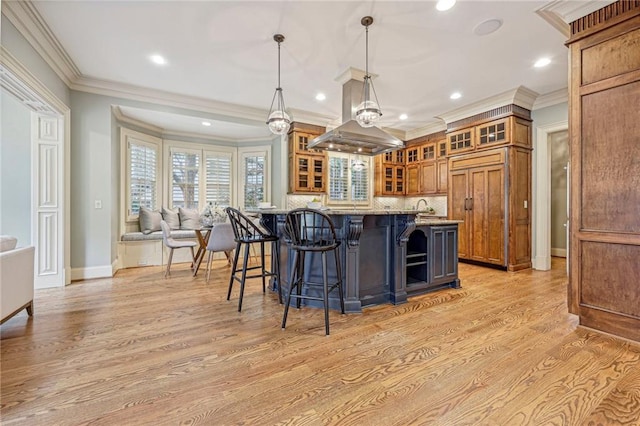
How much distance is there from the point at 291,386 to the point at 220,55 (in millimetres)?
3501

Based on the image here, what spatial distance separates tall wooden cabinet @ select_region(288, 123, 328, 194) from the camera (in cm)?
545

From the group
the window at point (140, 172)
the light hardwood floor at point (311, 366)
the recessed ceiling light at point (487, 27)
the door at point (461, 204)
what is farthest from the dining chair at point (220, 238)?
the door at point (461, 204)

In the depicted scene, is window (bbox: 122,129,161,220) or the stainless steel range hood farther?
window (bbox: 122,129,161,220)

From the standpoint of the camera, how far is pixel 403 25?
2848mm

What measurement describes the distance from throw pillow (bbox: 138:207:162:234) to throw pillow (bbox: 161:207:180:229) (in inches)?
9.1

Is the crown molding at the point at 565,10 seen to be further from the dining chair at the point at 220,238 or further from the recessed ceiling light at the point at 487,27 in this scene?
the dining chair at the point at 220,238

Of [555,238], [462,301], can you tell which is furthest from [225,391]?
[555,238]

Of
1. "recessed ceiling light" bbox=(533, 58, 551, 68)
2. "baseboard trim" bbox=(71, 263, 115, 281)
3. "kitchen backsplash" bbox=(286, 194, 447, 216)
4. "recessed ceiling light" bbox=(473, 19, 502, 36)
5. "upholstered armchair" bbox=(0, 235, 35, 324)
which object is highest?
"recessed ceiling light" bbox=(533, 58, 551, 68)

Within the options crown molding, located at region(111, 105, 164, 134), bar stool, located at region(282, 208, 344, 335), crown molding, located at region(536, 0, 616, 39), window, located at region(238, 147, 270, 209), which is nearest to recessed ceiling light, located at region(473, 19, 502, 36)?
crown molding, located at region(536, 0, 616, 39)

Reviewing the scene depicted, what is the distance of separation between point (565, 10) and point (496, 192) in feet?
8.95

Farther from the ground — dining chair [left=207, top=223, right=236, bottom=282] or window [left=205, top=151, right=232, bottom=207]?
window [left=205, top=151, right=232, bottom=207]

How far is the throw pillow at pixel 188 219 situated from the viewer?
578cm

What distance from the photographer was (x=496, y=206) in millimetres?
4719

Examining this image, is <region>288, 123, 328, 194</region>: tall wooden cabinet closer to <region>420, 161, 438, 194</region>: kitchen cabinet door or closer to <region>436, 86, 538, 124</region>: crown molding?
<region>420, 161, 438, 194</region>: kitchen cabinet door
